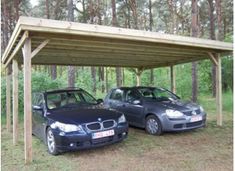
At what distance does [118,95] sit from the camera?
841 cm

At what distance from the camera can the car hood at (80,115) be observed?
522 centimetres

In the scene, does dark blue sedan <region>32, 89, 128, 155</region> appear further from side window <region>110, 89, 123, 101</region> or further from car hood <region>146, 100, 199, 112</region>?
side window <region>110, 89, 123, 101</region>

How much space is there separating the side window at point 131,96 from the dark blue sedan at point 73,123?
5.08 feet

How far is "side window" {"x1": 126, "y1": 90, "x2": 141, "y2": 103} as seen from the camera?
25.3 ft

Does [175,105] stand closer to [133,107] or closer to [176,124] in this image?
[176,124]

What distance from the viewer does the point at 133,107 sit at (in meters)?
7.60

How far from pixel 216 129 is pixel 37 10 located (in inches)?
693

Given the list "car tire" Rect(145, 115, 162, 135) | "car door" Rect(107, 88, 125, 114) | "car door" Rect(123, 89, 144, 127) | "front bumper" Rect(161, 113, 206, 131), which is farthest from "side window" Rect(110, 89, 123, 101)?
"front bumper" Rect(161, 113, 206, 131)

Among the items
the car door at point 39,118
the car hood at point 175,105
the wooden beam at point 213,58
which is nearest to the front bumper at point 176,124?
the car hood at point 175,105

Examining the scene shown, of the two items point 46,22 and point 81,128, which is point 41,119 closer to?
point 81,128

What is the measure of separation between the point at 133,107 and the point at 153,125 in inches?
36.3

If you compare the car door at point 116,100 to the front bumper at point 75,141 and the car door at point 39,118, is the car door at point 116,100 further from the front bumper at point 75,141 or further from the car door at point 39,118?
the front bumper at point 75,141

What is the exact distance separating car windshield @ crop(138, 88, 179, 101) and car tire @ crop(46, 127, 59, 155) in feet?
10.7

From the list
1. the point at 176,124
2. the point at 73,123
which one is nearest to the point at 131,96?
the point at 176,124
